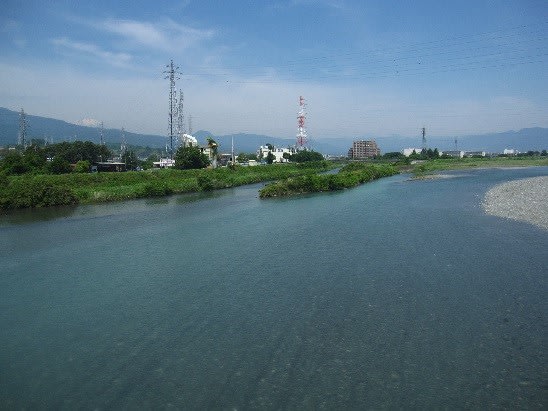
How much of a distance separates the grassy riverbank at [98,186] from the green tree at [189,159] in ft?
17.6

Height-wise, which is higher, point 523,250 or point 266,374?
point 523,250

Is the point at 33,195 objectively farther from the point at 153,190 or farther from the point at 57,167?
the point at 57,167

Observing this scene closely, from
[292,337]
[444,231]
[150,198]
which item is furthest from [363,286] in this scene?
[150,198]

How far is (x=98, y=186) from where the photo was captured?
143 ft

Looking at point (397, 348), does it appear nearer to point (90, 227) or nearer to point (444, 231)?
point (444, 231)

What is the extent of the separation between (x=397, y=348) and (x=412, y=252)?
8.43 meters

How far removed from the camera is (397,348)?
→ 8852 mm

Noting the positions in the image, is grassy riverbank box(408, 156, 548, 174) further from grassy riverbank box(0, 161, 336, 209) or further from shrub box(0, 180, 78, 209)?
shrub box(0, 180, 78, 209)

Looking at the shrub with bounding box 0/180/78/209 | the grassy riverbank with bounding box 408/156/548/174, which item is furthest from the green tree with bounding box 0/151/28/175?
the grassy riverbank with bounding box 408/156/548/174

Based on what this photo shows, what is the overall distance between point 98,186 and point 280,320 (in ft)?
124

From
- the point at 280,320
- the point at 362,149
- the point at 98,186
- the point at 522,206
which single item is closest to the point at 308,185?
the point at 522,206

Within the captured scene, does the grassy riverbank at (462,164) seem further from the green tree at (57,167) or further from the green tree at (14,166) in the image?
the green tree at (14,166)

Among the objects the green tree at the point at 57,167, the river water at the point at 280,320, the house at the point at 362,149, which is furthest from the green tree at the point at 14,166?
the house at the point at 362,149

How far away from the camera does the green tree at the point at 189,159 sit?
201 feet
